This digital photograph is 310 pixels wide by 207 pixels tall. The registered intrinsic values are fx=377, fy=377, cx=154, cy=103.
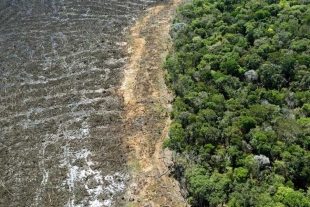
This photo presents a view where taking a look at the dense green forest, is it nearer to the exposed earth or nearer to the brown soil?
the brown soil

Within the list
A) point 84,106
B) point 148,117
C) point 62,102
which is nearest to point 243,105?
point 148,117

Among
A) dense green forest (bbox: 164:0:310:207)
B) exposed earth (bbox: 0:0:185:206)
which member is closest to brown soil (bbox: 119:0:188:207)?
exposed earth (bbox: 0:0:185:206)

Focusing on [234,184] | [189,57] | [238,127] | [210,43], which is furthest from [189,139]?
[210,43]

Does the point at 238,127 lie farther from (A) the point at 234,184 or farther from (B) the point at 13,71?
(B) the point at 13,71

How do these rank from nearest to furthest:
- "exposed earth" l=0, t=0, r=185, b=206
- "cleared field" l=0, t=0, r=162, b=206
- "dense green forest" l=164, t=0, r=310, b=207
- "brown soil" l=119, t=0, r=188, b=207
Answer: "dense green forest" l=164, t=0, r=310, b=207, "brown soil" l=119, t=0, r=188, b=207, "exposed earth" l=0, t=0, r=185, b=206, "cleared field" l=0, t=0, r=162, b=206

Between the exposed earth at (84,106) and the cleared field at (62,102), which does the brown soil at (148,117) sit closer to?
the exposed earth at (84,106)

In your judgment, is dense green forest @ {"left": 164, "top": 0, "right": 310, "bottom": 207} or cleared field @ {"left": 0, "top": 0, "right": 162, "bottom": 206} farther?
cleared field @ {"left": 0, "top": 0, "right": 162, "bottom": 206}

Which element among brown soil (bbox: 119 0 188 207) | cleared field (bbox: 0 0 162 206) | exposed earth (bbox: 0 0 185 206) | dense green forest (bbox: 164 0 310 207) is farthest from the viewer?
cleared field (bbox: 0 0 162 206)
